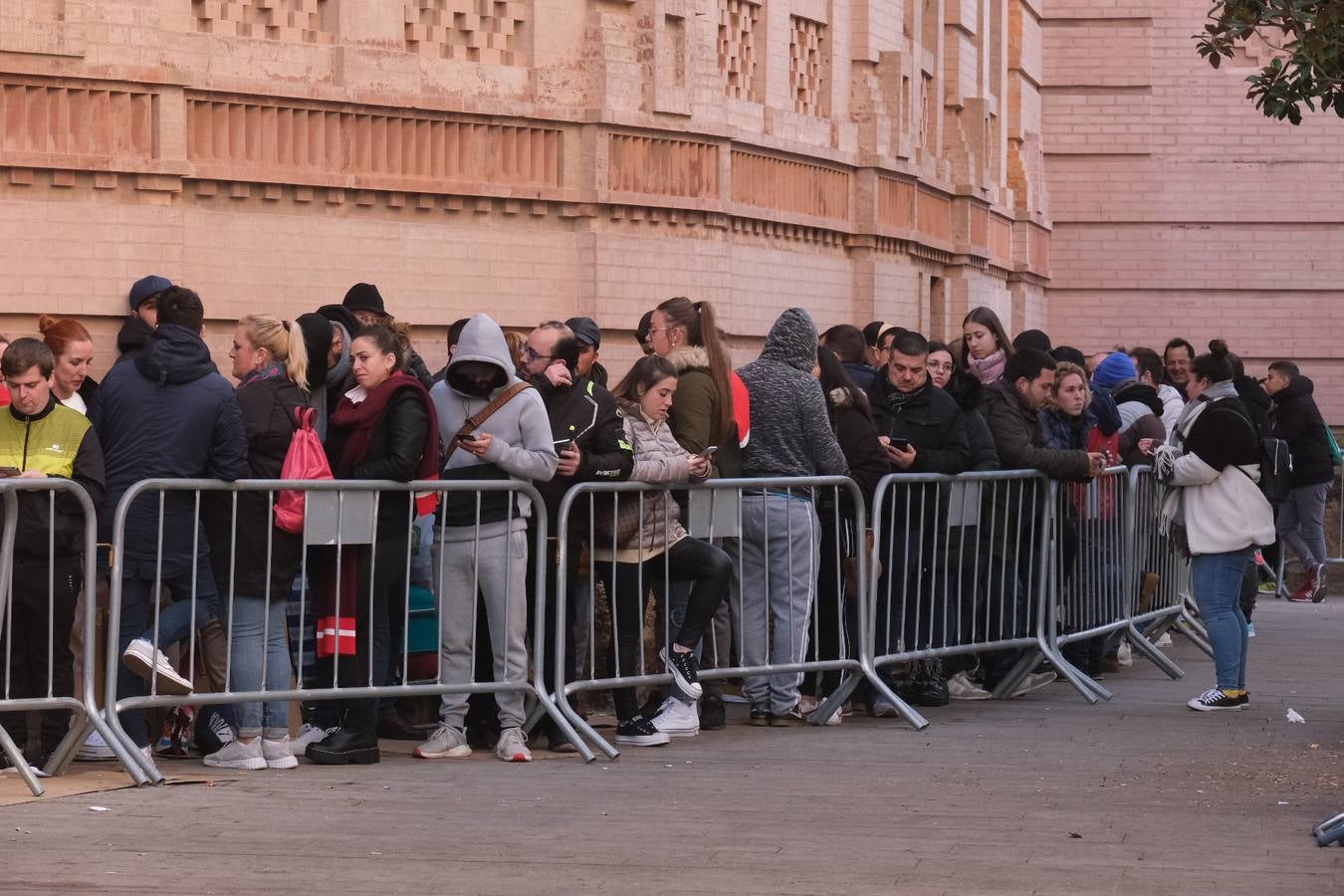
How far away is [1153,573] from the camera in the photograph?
45.5 feet

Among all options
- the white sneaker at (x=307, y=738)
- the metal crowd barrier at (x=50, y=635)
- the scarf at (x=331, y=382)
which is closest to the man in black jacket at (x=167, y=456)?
the metal crowd barrier at (x=50, y=635)

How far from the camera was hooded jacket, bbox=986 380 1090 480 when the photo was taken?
1206 cm

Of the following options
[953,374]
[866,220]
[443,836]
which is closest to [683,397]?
[953,374]

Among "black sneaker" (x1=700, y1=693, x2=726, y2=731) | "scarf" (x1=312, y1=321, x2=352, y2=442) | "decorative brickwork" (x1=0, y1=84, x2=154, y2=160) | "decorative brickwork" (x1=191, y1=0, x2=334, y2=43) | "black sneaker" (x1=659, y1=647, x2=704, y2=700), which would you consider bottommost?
"black sneaker" (x1=700, y1=693, x2=726, y2=731)

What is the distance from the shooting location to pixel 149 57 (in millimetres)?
13805

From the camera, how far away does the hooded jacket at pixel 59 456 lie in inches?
344

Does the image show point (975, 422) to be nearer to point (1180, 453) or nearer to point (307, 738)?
point (1180, 453)

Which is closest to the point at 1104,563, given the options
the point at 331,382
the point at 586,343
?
the point at 586,343

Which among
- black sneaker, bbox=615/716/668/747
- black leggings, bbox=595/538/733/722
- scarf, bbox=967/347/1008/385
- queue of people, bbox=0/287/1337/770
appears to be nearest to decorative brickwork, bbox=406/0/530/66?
queue of people, bbox=0/287/1337/770

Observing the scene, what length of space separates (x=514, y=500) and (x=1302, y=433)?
35.9ft

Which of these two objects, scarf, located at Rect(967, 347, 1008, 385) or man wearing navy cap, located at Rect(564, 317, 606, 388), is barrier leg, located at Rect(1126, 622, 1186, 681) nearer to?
scarf, located at Rect(967, 347, 1008, 385)

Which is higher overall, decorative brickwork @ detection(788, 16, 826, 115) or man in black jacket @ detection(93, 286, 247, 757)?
decorative brickwork @ detection(788, 16, 826, 115)

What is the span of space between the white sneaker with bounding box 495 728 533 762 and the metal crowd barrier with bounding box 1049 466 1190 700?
3598mm

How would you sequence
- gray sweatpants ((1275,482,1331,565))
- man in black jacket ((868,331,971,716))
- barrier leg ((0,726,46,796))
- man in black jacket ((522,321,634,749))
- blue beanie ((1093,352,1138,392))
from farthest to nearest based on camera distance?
gray sweatpants ((1275,482,1331,565))
blue beanie ((1093,352,1138,392))
man in black jacket ((868,331,971,716))
man in black jacket ((522,321,634,749))
barrier leg ((0,726,46,796))
